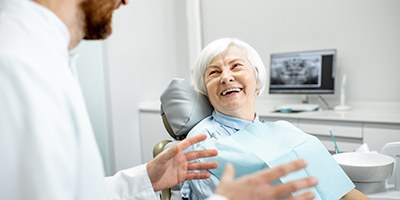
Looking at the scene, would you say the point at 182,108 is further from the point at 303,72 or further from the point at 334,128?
the point at 303,72

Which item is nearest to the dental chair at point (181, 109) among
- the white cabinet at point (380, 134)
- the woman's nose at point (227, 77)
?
the woman's nose at point (227, 77)

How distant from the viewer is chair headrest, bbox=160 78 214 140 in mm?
1659

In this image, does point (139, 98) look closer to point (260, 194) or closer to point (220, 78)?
point (220, 78)

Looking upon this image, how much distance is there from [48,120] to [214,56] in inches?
39.7

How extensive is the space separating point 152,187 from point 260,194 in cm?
53

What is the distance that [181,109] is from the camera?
1664 millimetres

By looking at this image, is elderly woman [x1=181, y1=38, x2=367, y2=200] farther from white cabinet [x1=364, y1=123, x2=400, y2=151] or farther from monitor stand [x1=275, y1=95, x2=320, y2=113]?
monitor stand [x1=275, y1=95, x2=320, y2=113]

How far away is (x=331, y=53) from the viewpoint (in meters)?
2.93

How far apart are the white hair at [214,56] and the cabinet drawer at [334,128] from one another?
42.2 inches

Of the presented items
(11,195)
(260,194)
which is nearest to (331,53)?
(260,194)

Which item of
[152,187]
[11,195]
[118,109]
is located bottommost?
[118,109]

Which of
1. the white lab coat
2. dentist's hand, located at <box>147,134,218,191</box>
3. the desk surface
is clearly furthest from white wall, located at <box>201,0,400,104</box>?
the white lab coat

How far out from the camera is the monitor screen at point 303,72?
2.95 m

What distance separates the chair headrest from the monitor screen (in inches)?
60.6
